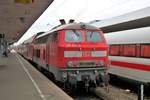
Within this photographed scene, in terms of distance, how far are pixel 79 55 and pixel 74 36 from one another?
0.87 metres

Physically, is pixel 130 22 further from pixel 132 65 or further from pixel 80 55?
pixel 80 55

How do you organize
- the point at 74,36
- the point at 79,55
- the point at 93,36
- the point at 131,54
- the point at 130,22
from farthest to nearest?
the point at 130,22 < the point at 131,54 < the point at 93,36 < the point at 74,36 < the point at 79,55

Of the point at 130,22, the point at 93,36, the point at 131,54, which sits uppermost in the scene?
the point at 130,22

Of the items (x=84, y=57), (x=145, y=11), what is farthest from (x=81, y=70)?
(x=145, y=11)

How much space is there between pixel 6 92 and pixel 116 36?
6603 millimetres

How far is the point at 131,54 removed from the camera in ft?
48.2

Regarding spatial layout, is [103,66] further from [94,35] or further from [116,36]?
[116,36]

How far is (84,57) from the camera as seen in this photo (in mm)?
13047

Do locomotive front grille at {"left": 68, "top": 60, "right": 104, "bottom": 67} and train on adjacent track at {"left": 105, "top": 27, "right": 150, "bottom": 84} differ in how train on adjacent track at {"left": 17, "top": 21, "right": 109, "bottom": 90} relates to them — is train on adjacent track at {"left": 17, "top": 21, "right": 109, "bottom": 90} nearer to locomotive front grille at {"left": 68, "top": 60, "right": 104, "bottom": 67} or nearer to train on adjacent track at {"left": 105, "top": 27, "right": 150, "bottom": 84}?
locomotive front grille at {"left": 68, "top": 60, "right": 104, "bottom": 67}

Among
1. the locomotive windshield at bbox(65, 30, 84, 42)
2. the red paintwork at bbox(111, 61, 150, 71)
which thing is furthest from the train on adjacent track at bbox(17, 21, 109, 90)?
the red paintwork at bbox(111, 61, 150, 71)

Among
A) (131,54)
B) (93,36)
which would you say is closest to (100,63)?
(93,36)

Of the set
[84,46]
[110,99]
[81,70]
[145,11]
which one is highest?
[145,11]

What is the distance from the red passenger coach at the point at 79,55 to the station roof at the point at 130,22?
2.40 metres

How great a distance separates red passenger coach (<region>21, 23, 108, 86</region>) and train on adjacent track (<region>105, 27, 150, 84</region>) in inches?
54.1
